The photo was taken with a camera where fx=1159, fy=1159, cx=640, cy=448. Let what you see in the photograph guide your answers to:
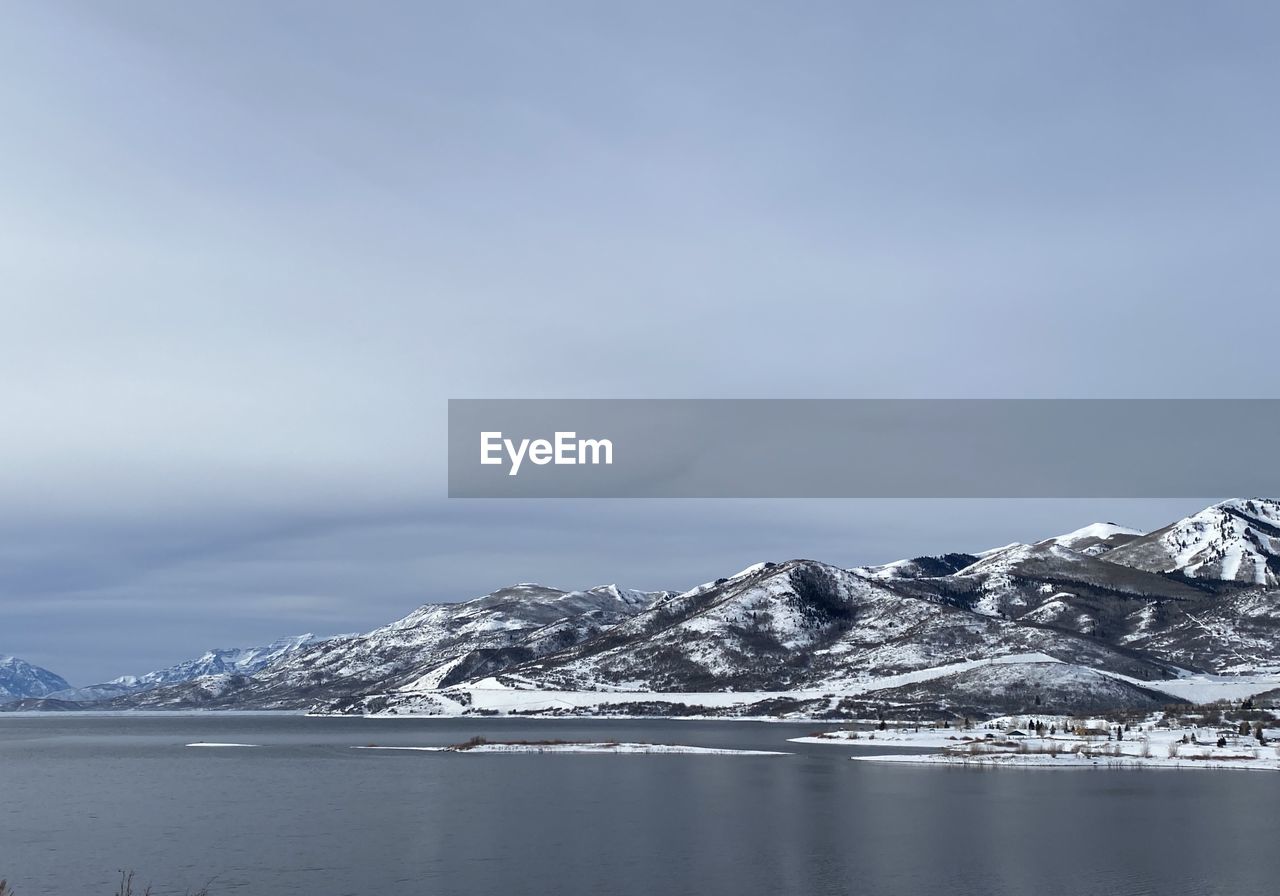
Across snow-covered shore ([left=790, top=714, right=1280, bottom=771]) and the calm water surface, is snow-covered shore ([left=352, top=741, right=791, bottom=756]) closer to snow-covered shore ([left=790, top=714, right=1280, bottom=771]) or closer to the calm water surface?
snow-covered shore ([left=790, top=714, right=1280, bottom=771])

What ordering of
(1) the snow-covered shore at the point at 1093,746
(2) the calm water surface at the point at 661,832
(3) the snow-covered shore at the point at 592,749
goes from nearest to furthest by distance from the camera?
1. (2) the calm water surface at the point at 661,832
2. (1) the snow-covered shore at the point at 1093,746
3. (3) the snow-covered shore at the point at 592,749

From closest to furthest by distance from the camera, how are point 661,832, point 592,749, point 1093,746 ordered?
point 661,832
point 1093,746
point 592,749

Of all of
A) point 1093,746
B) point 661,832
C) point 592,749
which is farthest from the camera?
point 592,749

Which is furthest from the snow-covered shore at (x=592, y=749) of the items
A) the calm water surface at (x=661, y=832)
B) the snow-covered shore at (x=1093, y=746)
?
the calm water surface at (x=661, y=832)

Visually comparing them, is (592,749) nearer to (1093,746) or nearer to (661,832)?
(1093,746)

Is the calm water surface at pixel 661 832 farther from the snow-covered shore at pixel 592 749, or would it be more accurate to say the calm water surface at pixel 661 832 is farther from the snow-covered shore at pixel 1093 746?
the snow-covered shore at pixel 592 749

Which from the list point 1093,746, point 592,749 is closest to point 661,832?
point 1093,746

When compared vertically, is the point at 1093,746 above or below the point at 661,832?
below

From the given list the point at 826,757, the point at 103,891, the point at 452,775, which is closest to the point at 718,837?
the point at 103,891
